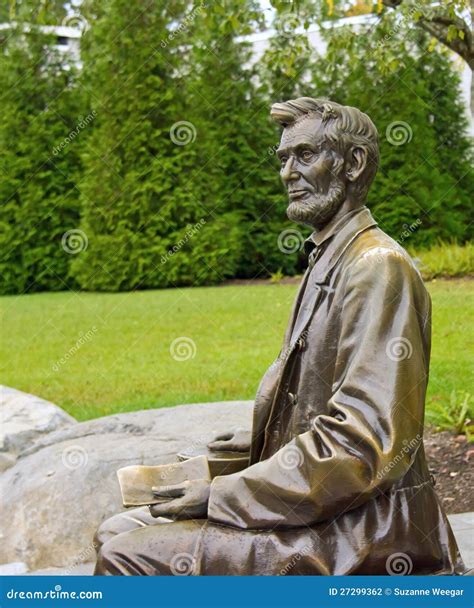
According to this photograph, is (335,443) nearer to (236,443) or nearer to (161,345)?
(236,443)

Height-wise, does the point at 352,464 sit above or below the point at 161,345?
above

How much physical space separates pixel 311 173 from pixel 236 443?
3.18 feet

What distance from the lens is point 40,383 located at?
33.7 ft

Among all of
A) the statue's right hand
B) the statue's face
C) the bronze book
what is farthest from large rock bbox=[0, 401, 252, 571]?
the statue's face

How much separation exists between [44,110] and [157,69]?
2.94m

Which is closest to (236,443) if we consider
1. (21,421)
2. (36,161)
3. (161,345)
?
(21,421)

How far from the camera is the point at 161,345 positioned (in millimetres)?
11406

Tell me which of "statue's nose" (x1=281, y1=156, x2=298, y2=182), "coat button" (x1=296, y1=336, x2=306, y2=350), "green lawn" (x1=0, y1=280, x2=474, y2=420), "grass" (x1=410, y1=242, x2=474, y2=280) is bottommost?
"green lawn" (x1=0, y1=280, x2=474, y2=420)

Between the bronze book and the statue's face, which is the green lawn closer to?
the bronze book

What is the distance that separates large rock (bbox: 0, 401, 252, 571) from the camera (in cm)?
583

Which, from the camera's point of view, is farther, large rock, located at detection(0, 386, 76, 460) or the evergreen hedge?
the evergreen hedge

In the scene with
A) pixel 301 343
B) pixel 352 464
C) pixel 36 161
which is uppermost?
pixel 36 161

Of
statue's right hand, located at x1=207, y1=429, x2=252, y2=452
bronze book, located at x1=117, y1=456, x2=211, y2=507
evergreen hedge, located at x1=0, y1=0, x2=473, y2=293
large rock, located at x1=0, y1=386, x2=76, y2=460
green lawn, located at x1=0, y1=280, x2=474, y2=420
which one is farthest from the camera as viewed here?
evergreen hedge, located at x1=0, y1=0, x2=473, y2=293

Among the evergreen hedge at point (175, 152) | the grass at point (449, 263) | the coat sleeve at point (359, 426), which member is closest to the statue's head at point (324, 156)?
the coat sleeve at point (359, 426)
